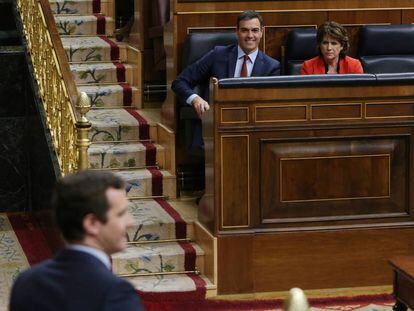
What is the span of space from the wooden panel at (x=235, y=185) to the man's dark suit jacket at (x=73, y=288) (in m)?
3.30

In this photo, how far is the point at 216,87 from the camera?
5254 mm

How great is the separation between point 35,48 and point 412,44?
87.8 inches

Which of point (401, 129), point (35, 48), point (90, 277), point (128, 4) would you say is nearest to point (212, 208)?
point (401, 129)

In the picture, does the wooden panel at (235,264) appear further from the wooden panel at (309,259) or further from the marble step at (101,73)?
the marble step at (101,73)

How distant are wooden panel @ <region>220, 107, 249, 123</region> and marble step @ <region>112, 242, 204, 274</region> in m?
0.71

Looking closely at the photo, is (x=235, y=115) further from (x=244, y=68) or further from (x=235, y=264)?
(x=235, y=264)

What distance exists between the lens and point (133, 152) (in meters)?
6.37

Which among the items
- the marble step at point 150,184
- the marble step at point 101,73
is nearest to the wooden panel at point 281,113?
the marble step at point 150,184

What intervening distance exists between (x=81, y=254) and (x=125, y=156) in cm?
431

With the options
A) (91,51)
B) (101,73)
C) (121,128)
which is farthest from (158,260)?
(91,51)

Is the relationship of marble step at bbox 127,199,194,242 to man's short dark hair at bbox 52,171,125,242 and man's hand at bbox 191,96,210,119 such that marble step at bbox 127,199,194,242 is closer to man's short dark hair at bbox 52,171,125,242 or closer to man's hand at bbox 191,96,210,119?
man's hand at bbox 191,96,210,119

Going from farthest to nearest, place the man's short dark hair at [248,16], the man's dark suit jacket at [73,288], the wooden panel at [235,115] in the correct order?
the man's short dark hair at [248,16], the wooden panel at [235,115], the man's dark suit jacket at [73,288]

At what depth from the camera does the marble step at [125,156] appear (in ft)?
20.7

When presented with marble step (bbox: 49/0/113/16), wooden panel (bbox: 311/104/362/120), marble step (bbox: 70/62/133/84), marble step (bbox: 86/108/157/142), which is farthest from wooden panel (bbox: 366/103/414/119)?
marble step (bbox: 49/0/113/16)
